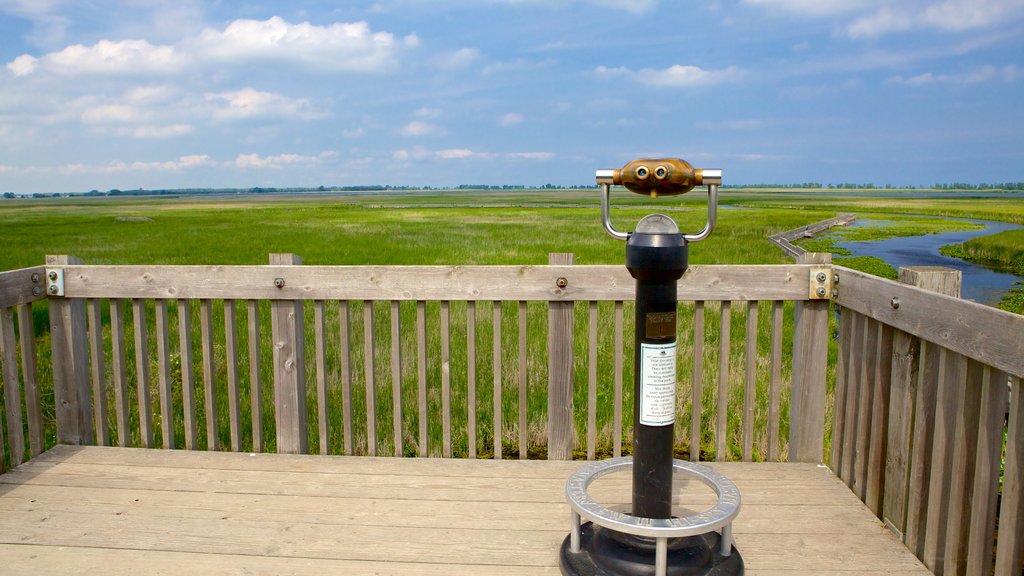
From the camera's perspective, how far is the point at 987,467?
2.24 m

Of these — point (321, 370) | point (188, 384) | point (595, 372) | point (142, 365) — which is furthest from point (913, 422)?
point (142, 365)

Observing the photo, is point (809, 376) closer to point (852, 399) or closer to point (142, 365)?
point (852, 399)

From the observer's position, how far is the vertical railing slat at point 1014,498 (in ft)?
6.94

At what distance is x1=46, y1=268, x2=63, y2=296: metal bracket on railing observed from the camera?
3.72m

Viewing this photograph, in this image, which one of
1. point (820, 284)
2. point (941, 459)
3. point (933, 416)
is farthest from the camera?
point (820, 284)

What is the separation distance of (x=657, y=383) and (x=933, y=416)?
1.11m

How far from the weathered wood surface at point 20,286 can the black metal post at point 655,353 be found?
298 centimetres

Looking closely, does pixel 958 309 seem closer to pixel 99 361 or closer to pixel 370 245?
pixel 99 361

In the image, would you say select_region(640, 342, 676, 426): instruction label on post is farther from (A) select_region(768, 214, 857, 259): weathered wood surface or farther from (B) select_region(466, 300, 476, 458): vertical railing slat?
(A) select_region(768, 214, 857, 259): weathered wood surface

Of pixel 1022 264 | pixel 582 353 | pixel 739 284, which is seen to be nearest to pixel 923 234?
pixel 1022 264

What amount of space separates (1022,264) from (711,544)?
3074cm

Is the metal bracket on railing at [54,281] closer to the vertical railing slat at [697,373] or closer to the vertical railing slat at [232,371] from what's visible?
the vertical railing slat at [232,371]

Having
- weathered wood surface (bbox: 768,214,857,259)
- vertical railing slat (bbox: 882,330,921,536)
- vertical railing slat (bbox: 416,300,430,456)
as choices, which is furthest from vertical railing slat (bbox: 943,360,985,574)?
weathered wood surface (bbox: 768,214,857,259)

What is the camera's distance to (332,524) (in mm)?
2859
